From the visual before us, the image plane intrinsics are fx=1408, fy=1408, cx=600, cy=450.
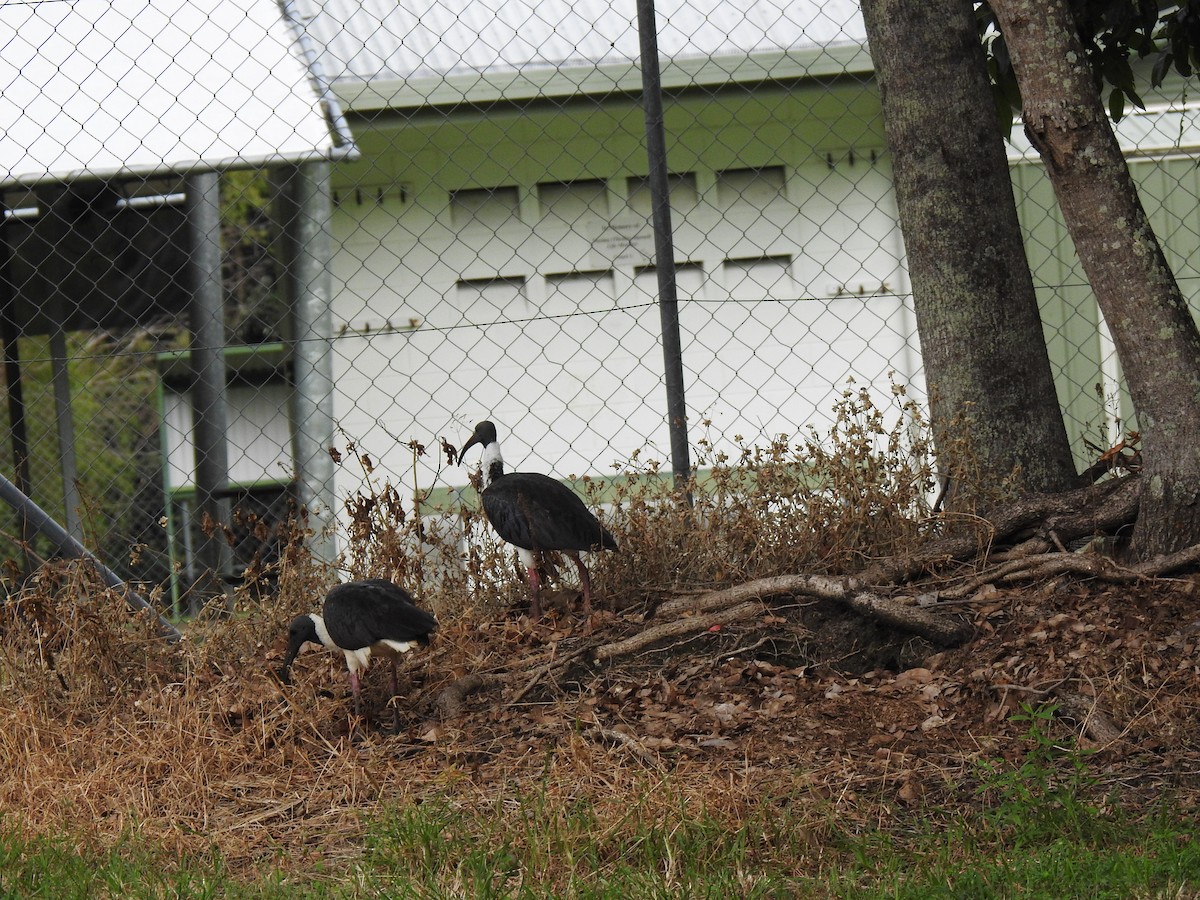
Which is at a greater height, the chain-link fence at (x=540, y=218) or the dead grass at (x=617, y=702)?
the chain-link fence at (x=540, y=218)

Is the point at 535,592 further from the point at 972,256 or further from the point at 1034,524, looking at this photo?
the point at 972,256

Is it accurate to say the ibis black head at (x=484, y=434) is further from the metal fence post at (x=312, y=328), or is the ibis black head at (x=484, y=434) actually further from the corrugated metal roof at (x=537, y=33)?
the corrugated metal roof at (x=537, y=33)

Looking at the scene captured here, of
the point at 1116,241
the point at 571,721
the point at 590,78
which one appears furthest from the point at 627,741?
the point at 590,78

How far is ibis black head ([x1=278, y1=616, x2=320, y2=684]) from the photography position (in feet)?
15.0

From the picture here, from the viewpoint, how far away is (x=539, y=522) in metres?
4.89

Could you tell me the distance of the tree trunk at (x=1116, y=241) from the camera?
443 centimetres

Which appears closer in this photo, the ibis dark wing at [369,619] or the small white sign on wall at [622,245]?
the ibis dark wing at [369,619]

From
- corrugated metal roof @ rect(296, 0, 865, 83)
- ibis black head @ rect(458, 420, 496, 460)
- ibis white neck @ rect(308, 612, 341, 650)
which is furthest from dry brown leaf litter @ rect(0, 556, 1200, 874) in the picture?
corrugated metal roof @ rect(296, 0, 865, 83)

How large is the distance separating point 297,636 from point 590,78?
14.4 feet

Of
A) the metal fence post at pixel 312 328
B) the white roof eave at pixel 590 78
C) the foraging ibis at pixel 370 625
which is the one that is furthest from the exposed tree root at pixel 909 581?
the white roof eave at pixel 590 78

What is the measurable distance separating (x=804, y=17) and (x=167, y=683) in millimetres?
5425

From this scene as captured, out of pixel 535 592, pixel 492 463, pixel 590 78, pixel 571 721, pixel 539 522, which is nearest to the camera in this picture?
pixel 571 721

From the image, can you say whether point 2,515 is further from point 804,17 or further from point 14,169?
point 804,17

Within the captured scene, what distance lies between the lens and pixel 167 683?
16.1 feet
